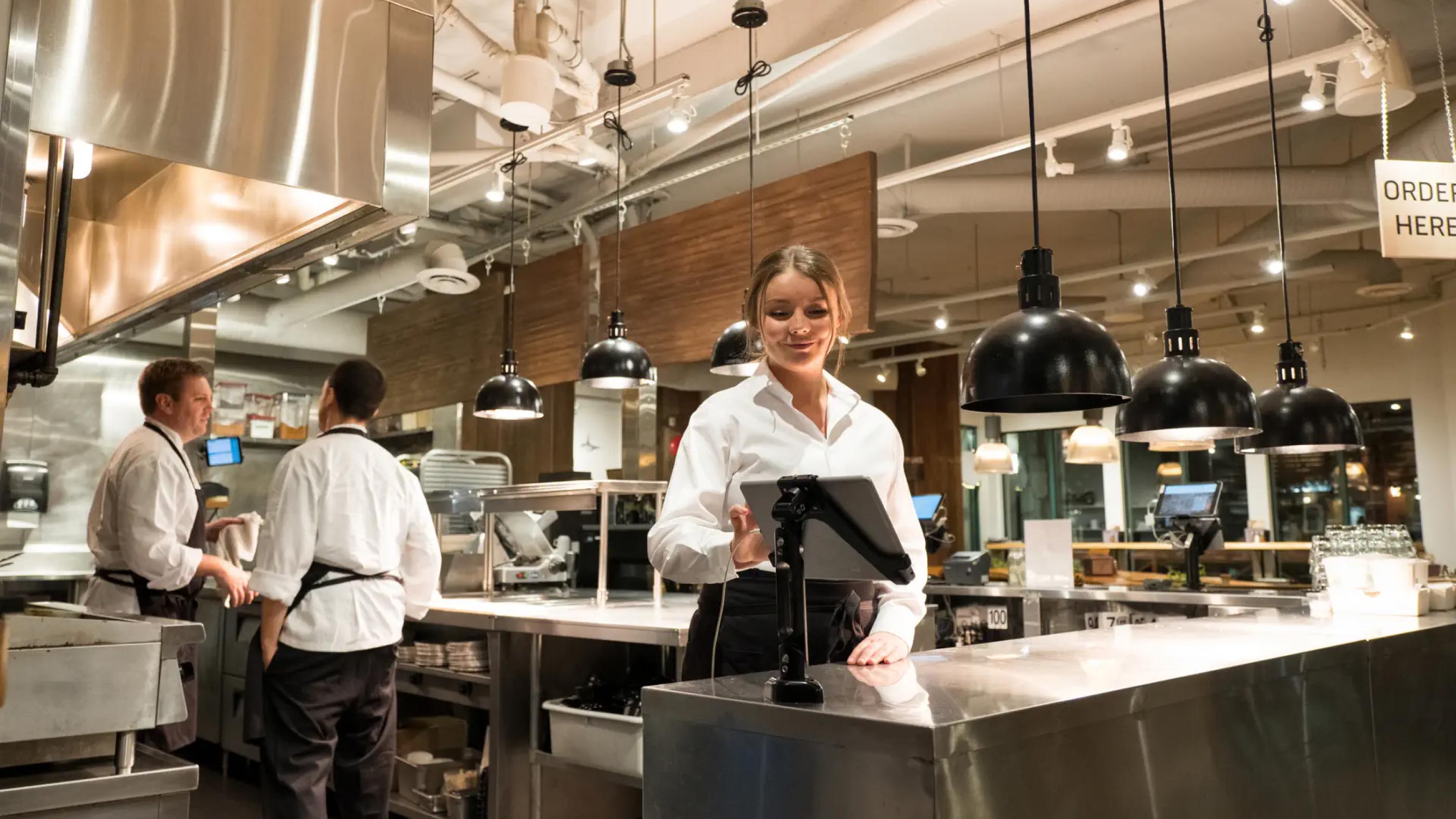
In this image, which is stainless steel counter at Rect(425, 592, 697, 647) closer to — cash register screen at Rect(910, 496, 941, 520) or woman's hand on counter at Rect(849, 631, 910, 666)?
woman's hand on counter at Rect(849, 631, 910, 666)

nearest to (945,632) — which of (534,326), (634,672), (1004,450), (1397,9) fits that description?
(634,672)

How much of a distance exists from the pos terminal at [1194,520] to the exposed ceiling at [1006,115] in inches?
78.1

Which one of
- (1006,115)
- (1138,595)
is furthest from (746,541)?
(1006,115)

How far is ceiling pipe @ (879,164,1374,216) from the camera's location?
20.2 feet

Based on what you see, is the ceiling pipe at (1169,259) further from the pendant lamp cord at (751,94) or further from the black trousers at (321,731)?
the black trousers at (321,731)

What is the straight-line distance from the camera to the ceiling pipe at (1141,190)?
616 centimetres

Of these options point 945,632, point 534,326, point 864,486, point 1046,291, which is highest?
point 534,326

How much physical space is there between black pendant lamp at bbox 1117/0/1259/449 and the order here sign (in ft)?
4.27

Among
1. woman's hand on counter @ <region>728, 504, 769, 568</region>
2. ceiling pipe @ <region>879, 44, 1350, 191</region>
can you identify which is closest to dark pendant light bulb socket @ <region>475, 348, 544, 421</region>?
ceiling pipe @ <region>879, 44, 1350, 191</region>

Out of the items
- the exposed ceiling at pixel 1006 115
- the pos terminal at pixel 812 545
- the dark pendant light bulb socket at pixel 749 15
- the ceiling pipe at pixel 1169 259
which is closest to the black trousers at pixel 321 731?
the pos terminal at pixel 812 545

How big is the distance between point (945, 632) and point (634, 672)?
2391 mm

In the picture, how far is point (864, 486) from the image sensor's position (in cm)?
134

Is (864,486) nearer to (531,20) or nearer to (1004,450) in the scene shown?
(531,20)

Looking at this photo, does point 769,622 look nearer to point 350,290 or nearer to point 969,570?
point 969,570
